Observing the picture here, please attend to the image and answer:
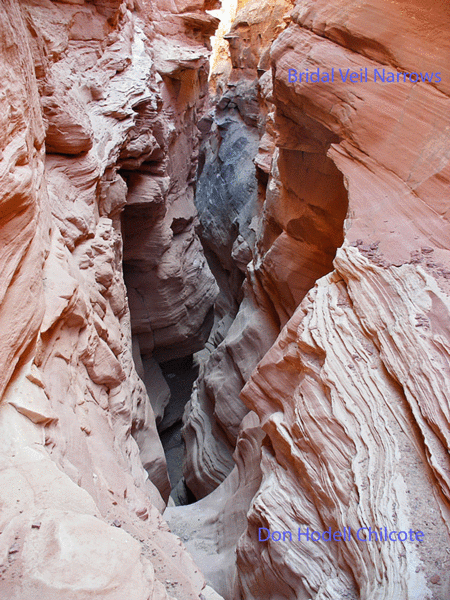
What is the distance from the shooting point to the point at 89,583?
171 cm

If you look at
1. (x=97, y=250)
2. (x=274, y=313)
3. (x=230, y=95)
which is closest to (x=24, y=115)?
(x=97, y=250)

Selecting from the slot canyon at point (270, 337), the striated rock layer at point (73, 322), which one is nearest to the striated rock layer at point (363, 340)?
the slot canyon at point (270, 337)

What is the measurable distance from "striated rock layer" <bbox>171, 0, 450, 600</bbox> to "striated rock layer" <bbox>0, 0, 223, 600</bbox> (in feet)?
3.33

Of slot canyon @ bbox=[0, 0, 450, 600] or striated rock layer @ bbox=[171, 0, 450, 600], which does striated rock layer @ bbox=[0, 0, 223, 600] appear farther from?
striated rock layer @ bbox=[171, 0, 450, 600]

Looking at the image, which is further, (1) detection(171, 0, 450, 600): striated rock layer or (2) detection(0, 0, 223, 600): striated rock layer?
(1) detection(171, 0, 450, 600): striated rock layer

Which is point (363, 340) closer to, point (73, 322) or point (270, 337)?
point (73, 322)

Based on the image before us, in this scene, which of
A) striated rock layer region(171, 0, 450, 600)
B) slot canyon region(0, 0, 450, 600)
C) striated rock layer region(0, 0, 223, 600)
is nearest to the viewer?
striated rock layer region(0, 0, 223, 600)

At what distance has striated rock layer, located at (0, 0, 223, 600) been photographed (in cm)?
187

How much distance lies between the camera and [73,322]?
369cm

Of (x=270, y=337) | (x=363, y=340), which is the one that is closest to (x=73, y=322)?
(x=363, y=340)

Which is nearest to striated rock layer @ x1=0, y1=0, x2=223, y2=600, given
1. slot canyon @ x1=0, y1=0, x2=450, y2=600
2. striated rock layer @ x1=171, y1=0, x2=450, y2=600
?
slot canyon @ x1=0, y1=0, x2=450, y2=600

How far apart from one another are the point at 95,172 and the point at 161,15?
6.42 m

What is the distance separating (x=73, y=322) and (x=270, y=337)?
419 cm

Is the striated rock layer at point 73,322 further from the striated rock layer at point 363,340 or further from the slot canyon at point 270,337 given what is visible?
the striated rock layer at point 363,340
